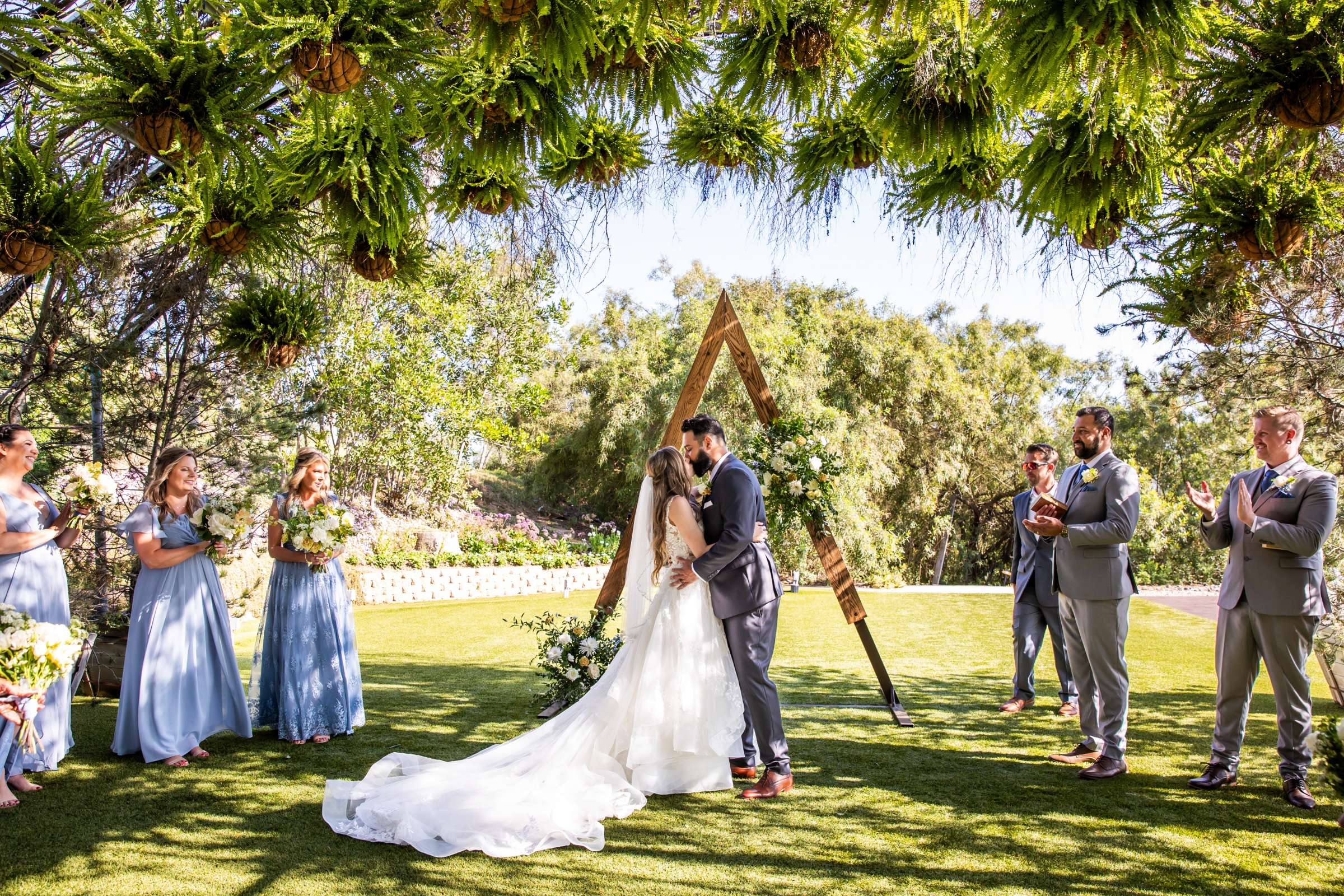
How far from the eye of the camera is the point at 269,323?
195 inches

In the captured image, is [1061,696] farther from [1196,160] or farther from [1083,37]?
[1083,37]

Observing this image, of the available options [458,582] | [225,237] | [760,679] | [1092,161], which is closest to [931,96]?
[1092,161]

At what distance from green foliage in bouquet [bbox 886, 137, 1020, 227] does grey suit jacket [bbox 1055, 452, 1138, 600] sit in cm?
162

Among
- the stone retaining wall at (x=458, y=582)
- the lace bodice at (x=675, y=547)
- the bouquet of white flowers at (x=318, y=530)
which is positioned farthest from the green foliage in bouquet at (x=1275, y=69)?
the stone retaining wall at (x=458, y=582)

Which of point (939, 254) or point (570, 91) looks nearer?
point (570, 91)

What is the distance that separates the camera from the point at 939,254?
486 cm

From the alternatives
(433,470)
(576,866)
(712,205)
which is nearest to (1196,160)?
(712,205)

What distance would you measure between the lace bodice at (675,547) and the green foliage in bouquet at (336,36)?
2.67m

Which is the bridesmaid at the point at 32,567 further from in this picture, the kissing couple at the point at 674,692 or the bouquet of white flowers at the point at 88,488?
the kissing couple at the point at 674,692

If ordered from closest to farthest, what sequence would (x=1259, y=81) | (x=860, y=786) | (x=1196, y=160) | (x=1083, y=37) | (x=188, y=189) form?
(x=1083, y=37) → (x=1259, y=81) → (x=1196, y=160) → (x=188, y=189) → (x=860, y=786)

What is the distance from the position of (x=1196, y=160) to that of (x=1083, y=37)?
1747mm

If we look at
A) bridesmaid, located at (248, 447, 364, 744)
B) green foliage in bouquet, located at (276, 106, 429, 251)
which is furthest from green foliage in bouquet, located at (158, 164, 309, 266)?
bridesmaid, located at (248, 447, 364, 744)

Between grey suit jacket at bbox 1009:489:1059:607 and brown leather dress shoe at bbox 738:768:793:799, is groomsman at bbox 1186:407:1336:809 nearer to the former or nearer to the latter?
grey suit jacket at bbox 1009:489:1059:607

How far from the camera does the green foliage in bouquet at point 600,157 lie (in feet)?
14.6
